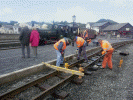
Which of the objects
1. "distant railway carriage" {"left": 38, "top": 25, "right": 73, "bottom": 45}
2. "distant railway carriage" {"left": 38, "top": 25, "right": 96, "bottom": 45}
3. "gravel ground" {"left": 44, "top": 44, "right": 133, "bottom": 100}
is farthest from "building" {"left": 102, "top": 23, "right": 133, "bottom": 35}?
"gravel ground" {"left": 44, "top": 44, "right": 133, "bottom": 100}

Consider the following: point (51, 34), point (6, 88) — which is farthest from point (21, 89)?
point (51, 34)

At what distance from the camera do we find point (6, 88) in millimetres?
3357

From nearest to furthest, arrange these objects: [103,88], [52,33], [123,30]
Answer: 1. [103,88]
2. [52,33]
3. [123,30]

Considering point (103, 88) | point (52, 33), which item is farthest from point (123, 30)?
point (103, 88)

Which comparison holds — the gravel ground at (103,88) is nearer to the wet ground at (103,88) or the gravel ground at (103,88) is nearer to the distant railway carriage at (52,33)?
the wet ground at (103,88)

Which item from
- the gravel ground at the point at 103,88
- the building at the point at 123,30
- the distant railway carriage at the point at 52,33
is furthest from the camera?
the building at the point at 123,30

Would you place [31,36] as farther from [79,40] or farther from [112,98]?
[112,98]

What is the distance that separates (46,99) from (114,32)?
1778 inches

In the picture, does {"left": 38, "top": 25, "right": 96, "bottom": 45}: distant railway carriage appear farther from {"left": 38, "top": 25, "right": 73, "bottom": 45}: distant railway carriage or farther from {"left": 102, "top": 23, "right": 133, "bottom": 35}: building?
{"left": 102, "top": 23, "right": 133, "bottom": 35}: building

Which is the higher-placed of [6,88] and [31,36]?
[31,36]

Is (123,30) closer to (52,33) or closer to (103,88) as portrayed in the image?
(52,33)

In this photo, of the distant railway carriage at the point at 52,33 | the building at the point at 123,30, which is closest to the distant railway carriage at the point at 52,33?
the distant railway carriage at the point at 52,33

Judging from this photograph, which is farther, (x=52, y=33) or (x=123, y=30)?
(x=123, y=30)

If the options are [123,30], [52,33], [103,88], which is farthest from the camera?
[123,30]
